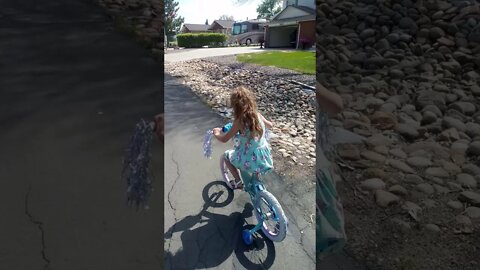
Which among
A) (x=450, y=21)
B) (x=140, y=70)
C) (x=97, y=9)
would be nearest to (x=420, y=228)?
(x=450, y=21)

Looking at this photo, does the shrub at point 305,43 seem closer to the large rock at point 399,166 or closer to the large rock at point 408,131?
the large rock at point 408,131

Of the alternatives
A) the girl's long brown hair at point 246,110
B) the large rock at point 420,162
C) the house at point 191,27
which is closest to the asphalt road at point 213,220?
the girl's long brown hair at point 246,110

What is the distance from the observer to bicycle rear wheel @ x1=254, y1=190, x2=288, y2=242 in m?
1.92

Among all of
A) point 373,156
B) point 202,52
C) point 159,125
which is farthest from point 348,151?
point 202,52

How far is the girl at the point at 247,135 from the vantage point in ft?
6.28

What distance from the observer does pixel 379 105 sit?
1616mm

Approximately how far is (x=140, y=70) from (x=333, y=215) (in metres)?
1.11

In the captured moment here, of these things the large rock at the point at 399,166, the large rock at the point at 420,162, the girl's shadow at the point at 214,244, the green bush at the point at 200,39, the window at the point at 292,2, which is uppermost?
the window at the point at 292,2

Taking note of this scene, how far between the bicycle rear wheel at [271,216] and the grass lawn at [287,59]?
33.8 inches

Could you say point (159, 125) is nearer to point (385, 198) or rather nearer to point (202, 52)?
point (385, 198)

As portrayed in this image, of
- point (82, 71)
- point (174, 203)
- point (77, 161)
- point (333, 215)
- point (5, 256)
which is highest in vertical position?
point (82, 71)

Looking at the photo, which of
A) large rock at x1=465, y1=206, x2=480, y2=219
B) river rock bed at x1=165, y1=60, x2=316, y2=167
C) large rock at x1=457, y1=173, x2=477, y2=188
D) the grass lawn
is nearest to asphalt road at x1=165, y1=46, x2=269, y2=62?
the grass lawn

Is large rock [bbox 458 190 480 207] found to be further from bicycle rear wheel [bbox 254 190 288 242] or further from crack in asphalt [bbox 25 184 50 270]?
crack in asphalt [bbox 25 184 50 270]

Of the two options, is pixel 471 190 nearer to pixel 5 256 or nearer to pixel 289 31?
pixel 289 31
